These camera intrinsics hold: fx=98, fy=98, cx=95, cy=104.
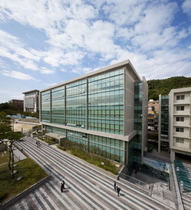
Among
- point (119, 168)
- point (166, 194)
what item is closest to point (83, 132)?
point (119, 168)

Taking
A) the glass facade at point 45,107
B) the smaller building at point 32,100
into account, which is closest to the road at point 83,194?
the glass facade at point 45,107

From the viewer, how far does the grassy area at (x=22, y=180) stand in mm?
14180

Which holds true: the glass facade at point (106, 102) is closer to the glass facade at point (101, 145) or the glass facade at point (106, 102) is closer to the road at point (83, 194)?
the glass facade at point (101, 145)

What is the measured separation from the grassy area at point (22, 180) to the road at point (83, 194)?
1.54 m

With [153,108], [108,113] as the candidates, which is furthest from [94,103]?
[153,108]

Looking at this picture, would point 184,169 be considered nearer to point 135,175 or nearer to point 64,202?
point 135,175

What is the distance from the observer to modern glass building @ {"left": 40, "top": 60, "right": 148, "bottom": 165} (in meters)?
21.9

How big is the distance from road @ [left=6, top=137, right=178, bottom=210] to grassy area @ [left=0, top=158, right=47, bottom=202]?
154 centimetres

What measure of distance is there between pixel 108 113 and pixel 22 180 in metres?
20.2

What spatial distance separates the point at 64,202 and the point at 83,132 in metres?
16.6

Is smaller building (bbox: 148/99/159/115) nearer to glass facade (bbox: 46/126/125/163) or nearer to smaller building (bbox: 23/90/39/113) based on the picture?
glass facade (bbox: 46/126/125/163)

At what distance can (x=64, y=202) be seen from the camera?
13.3m

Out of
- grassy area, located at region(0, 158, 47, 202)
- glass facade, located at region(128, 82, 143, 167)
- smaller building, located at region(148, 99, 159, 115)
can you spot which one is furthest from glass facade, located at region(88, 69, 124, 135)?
smaller building, located at region(148, 99, 159, 115)

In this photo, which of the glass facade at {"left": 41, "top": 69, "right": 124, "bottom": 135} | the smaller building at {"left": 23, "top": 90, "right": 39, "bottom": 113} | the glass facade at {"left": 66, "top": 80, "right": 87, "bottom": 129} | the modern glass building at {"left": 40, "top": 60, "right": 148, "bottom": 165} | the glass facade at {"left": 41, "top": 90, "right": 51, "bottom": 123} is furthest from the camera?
the smaller building at {"left": 23, "top": 90, "right": 39, "bottom": 113}
